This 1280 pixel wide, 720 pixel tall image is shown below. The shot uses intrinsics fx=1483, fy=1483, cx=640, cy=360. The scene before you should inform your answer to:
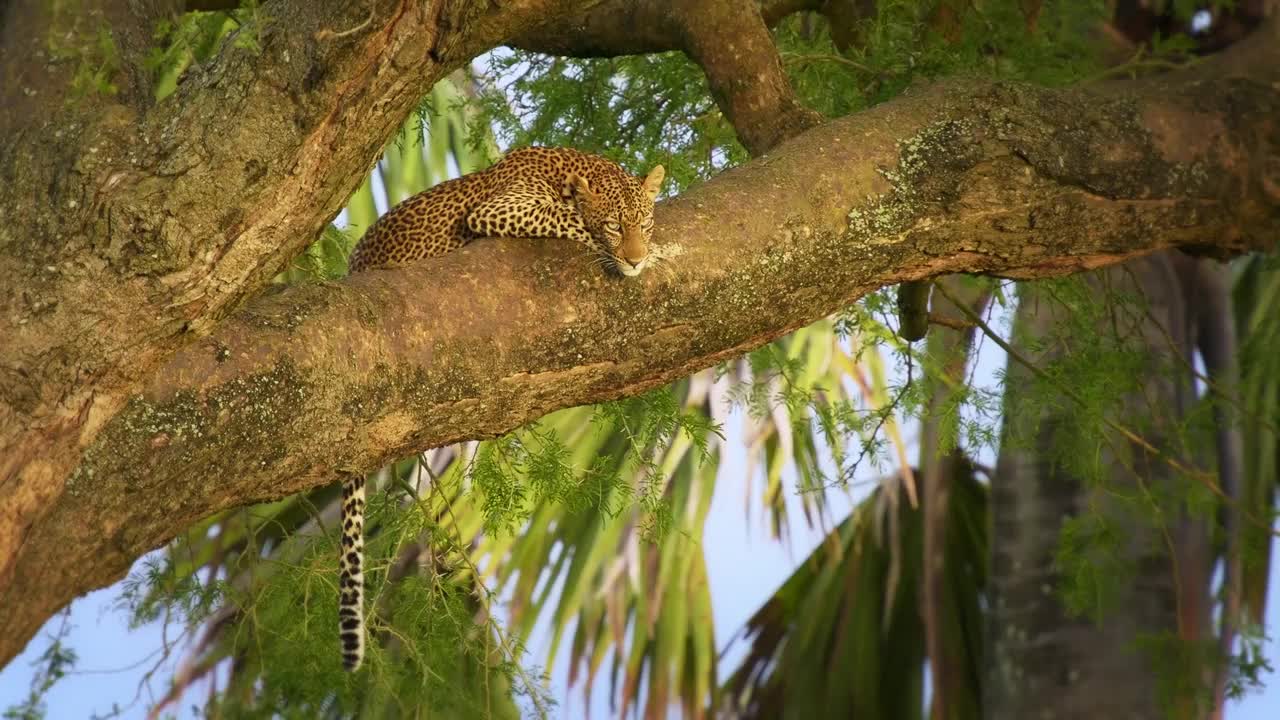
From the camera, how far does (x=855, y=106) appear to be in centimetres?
466

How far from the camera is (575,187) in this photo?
13.4ft

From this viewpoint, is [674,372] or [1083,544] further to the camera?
[1083,544]

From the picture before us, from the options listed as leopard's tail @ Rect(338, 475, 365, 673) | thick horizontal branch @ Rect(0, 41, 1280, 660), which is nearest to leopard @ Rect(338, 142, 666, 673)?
leopard's tail @ Rect(338, 475, 365, 673)

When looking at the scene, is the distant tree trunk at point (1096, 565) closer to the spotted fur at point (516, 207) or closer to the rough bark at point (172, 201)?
the spotted fur at point (516, 207)

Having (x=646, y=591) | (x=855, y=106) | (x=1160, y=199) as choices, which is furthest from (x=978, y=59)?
(x=646, y=591)

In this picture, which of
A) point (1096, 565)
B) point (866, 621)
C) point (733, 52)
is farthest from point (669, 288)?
point (866, 621)

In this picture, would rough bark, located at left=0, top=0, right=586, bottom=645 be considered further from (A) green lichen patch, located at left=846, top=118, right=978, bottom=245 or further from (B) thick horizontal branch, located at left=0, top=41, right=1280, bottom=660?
(A) green lichen patch, located at left=846, top=118, right=978, bottom=245

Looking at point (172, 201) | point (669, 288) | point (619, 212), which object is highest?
point (619, 212)

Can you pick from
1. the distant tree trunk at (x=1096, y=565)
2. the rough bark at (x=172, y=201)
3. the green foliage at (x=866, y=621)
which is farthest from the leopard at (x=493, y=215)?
the green foliage at (x=866, y=621)

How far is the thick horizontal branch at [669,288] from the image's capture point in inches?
101

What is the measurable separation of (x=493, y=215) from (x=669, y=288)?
904 millimetres

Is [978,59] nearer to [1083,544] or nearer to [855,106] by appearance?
[855,106]

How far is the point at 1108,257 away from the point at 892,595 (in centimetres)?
525

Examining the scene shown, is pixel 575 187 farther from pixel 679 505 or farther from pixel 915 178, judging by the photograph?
pixel 679 505
